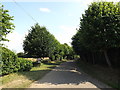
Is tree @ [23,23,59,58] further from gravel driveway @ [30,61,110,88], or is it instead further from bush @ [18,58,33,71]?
gravel driveway @ [30,61,110,88]

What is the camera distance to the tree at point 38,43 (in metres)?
19.8

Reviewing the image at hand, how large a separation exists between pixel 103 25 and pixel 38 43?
40.6 feet

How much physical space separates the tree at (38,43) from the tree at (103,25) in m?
10.3

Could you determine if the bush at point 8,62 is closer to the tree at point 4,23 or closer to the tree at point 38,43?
the tree at point 4,23

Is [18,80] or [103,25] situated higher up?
[103,25]

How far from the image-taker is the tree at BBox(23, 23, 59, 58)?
64.8 feet

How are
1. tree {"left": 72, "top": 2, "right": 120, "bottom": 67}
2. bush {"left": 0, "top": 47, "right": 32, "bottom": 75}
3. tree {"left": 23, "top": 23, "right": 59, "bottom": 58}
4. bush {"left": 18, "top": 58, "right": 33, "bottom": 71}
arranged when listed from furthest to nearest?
tree {"left": 23, "top": 23, "right": 59, "bottom": 58} < bush {"left": 18, "top": 58, "right": 33, "bottom": 71} < tree {"left": 72, "top": 2, "right": 120, "bottom": 67} < bush {"left": 0, "top": 47, "right": 32, "bottom": 75}

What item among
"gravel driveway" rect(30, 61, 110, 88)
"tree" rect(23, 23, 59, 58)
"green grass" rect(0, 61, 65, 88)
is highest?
"tree" rect(23, 23, 59, 58)

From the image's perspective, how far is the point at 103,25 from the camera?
10461mm

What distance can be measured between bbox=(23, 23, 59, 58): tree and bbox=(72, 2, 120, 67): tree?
1035 centimetres

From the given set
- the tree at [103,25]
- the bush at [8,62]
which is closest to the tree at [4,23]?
the bush at [8,62]

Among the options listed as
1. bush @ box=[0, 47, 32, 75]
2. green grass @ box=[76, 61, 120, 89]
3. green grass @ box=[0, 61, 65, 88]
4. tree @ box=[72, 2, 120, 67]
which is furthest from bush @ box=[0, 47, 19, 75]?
green grass @ box=[76, 61, 120, 89]

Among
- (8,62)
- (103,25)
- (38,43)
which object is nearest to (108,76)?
(103,25)

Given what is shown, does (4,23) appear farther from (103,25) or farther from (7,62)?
(103,25)
